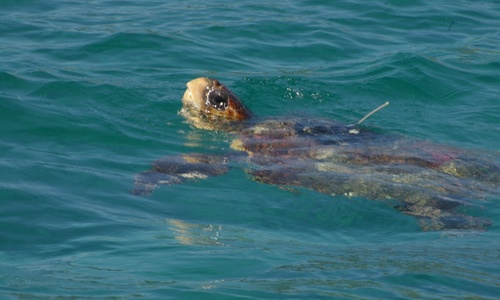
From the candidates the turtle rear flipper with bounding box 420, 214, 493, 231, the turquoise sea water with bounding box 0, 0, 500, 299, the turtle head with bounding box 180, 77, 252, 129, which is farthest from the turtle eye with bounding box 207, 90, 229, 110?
the turtle rear flipper with bounding box 420, 214, 493, 231

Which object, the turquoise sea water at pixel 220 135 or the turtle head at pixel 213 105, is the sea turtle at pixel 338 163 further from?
the turquoise sea water at pixel 220 135

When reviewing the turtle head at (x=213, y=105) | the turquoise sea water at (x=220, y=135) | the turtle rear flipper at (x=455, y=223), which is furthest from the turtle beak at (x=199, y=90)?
the turtle rear flipper at (x=455, y=223)

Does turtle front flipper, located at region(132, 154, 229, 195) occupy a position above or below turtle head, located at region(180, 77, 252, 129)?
below

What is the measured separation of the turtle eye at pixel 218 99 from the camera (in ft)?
29.8

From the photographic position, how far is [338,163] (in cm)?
816

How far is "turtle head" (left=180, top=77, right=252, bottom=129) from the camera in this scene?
29.9 ft

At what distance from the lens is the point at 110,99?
9.80m

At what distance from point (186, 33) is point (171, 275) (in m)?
7.98

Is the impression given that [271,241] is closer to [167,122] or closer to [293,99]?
[167,122]

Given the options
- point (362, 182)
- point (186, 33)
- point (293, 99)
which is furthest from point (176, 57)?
point (362, 182)

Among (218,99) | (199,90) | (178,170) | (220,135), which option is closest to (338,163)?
(220,135)

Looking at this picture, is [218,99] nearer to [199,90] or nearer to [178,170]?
[199,90]

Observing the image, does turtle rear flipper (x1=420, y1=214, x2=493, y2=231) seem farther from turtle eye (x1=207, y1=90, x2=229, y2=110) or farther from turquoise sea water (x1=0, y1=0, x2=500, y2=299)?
turtle eye (x1=207, y1=90, x2=229, y2=110)

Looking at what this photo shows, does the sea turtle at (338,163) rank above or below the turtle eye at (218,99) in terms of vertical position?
below
